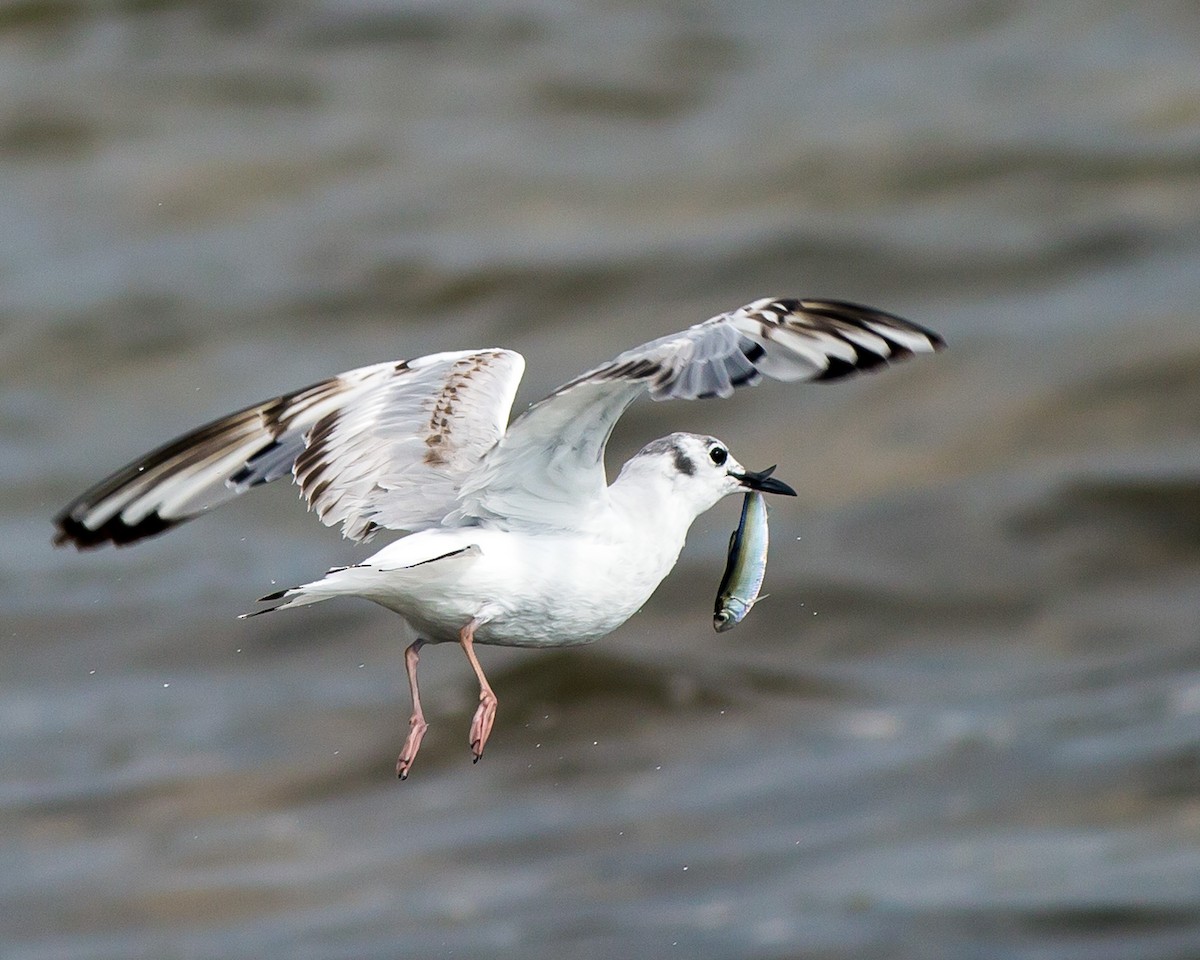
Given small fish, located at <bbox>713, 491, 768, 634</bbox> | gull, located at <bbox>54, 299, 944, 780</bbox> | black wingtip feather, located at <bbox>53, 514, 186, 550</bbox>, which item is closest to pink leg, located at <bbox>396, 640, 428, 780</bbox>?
gull, located at <bbox>54, 299, 944, 780</bbox>

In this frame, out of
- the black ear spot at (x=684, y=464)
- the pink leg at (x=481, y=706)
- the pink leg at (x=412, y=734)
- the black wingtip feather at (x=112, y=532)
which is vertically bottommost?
the pink leg at (x=412, y=734)

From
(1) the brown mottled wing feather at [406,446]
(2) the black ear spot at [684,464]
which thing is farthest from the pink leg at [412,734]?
Result: (2) the black ear spot at [684,464]

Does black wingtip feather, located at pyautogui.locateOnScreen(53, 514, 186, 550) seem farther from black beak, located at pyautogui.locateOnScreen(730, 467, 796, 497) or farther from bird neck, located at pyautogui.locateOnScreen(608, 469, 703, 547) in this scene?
black beak, located at pyautogui.locateOnScreen(730, 467, 796, 497)

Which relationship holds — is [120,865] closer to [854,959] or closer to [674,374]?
[854,959]

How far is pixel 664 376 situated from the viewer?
16.3 ft

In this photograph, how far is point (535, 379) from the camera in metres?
14.9

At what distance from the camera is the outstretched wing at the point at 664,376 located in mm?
5039

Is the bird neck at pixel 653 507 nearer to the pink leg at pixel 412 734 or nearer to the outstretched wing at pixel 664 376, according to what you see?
the outstretched wing at pixel 664 376

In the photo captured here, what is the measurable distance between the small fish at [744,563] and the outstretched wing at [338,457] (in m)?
0.80

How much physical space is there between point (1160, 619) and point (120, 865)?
6606 millimetres

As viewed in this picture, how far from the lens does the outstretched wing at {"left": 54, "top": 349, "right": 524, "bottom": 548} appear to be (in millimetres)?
5949

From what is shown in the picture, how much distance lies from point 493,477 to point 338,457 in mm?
552

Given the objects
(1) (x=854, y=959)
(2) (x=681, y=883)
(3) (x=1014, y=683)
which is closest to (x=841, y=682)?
(3) (x=1014, y=683)

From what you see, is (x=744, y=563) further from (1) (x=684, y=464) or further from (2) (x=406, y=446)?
(2) (x=406, y=446)
